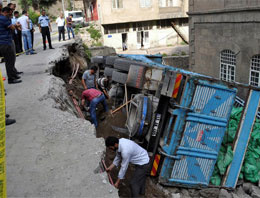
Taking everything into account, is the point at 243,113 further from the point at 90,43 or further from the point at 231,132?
the point at 90,43

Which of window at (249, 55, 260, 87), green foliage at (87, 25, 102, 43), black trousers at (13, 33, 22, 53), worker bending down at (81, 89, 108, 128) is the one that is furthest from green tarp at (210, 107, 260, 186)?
green foliage at (87, 25, 102, 43)

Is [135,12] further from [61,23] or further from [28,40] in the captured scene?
[28,40]

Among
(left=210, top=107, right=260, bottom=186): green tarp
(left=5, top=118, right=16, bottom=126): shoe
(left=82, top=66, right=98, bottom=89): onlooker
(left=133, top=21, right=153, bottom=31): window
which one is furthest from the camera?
(left=133, top=21, right=153, bottom=31): window

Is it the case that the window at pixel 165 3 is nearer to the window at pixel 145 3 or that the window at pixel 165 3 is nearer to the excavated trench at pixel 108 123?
the window at pixel 145 3

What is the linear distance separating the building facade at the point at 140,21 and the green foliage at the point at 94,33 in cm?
75

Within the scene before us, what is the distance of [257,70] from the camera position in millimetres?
10406

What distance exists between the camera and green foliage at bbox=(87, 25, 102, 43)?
2511 centimetres

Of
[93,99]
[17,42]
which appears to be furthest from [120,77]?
[17,42]

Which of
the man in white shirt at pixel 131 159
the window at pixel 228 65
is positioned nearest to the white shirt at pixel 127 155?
the man in white shirt at pixel 131 159

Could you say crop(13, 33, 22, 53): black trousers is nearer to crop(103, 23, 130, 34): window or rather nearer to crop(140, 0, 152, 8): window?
crop(103, 23, 130, 34): window

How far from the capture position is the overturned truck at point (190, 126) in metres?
5.07

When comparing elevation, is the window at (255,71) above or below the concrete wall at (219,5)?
below

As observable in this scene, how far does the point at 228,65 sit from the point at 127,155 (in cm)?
949

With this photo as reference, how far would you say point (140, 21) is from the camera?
2667 centimetres
